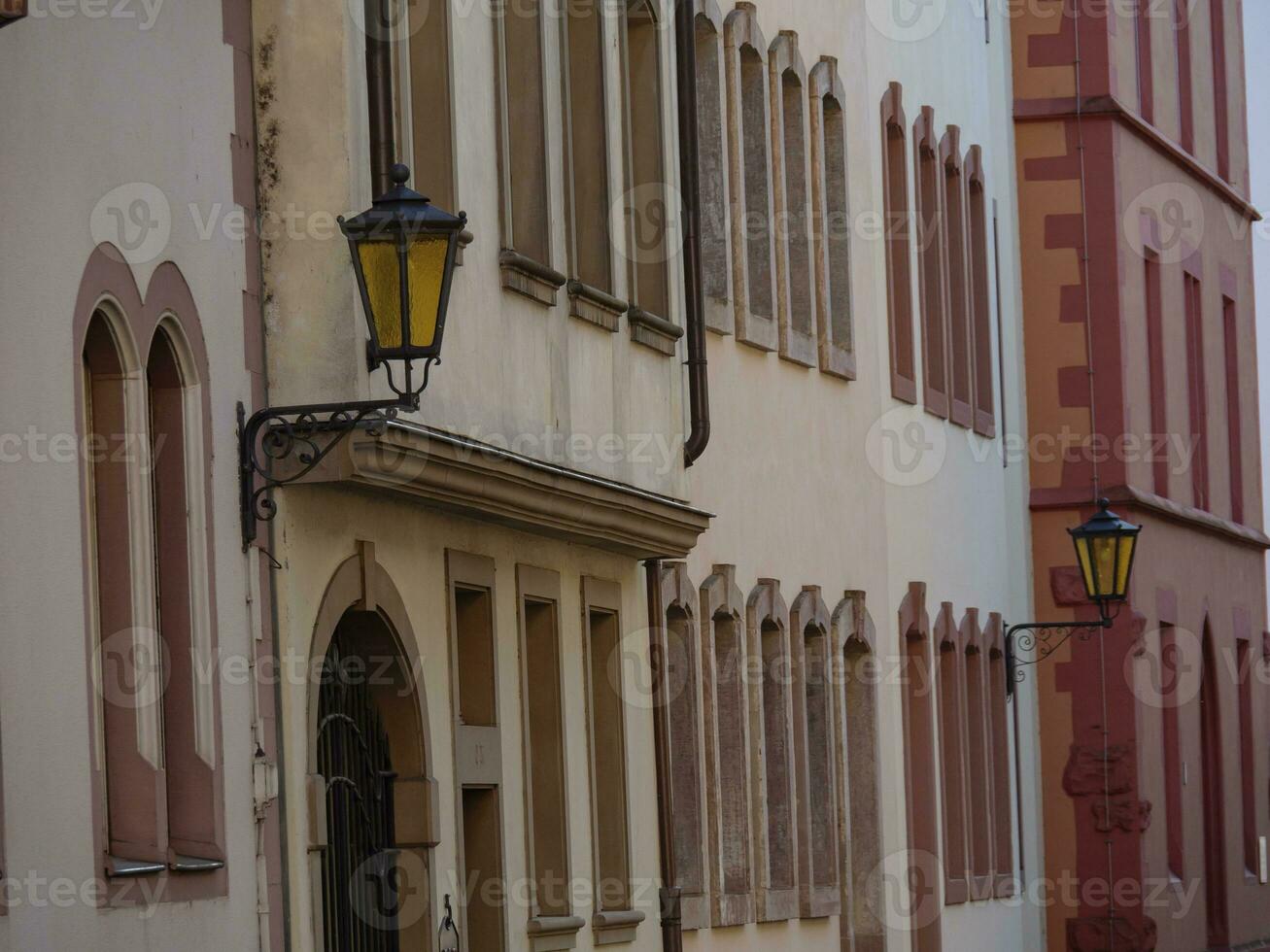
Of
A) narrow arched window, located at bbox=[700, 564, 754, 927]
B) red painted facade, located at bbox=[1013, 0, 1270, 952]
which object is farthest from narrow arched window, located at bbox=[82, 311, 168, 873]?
red painted facade, located at bbox=[1013, 0, 1270, 952]

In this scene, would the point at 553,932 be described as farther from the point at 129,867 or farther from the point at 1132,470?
the point at 1132,470

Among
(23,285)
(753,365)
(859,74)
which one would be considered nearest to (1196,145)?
(859,74)

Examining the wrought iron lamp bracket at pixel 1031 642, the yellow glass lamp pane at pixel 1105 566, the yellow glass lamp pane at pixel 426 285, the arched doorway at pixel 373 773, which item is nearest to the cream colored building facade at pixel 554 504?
the arched doorway at pixel 373 773

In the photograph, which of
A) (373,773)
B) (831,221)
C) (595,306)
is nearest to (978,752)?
(831,221)

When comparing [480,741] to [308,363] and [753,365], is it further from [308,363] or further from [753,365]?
[753,365]

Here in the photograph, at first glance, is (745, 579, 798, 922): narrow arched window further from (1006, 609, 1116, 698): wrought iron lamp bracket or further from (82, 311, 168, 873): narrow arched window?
(82, 311, 168, 873): narrow arched window

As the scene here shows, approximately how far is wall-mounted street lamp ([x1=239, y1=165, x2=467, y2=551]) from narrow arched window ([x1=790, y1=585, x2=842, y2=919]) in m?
9.78

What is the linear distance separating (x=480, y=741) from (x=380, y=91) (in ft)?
10.9

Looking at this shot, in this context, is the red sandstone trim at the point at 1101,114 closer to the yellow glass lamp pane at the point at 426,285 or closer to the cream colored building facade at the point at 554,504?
the cream colored building facade at the point at 554,504

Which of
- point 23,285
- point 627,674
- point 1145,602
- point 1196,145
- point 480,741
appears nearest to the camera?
point 23,285

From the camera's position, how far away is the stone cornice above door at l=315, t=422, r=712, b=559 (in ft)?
41.7

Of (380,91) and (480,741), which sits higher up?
(380,91)

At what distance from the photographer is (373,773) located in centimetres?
1402

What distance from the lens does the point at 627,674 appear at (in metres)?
17.9
